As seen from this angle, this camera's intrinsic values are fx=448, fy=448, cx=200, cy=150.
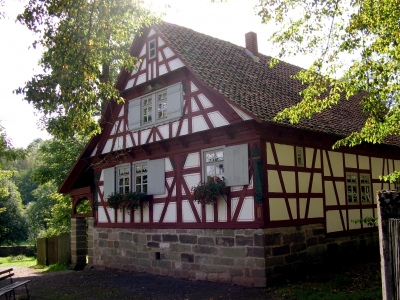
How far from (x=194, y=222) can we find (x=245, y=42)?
8.28 meters

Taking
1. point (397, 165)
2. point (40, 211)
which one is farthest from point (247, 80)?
point (40, 211)

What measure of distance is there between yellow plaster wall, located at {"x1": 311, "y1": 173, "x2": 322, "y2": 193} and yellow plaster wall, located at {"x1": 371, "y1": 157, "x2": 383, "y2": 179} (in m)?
3.44

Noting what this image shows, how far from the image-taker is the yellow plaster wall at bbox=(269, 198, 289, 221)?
11062 mm

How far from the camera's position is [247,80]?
13789 mm

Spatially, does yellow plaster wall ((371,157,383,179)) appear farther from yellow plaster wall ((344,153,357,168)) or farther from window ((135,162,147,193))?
window ((135,162,147,193))

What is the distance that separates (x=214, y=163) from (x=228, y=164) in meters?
0.73

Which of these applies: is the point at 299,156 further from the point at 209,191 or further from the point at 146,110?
the point at 146,110

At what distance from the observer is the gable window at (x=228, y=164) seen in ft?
36.8

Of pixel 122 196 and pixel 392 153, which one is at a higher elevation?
pixel 392 153

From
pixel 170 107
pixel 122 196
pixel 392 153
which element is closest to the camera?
pixel 170 107

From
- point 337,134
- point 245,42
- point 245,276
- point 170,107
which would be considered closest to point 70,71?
point 170,107

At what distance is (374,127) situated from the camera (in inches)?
377

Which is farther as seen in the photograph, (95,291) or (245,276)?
(95,291)

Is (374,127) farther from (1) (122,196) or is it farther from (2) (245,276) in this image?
(1) (122,196)
